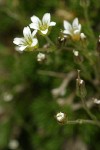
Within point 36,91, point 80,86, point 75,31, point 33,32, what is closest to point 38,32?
point 33,32

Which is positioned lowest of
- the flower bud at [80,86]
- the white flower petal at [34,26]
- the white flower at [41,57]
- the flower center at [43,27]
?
the flower bud at [80,86]

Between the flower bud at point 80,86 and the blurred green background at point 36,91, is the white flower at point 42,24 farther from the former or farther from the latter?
the blurred green background at point 36,91

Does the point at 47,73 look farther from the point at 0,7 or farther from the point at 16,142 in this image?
the point at 0,7

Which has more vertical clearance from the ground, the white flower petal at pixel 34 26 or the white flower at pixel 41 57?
the white flower petal at pixel 34 26

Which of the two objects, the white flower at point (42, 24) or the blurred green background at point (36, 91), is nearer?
the white flower at point (42, 24)

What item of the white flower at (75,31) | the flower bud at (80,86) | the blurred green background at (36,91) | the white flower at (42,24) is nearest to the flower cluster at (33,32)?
the white flower at (42,24)

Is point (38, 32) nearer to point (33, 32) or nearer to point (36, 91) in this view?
point (33, 32)

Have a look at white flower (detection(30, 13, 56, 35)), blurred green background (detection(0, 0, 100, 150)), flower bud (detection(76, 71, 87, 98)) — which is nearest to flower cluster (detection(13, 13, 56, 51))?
white flower (detection(30, 13, 56, 35))
